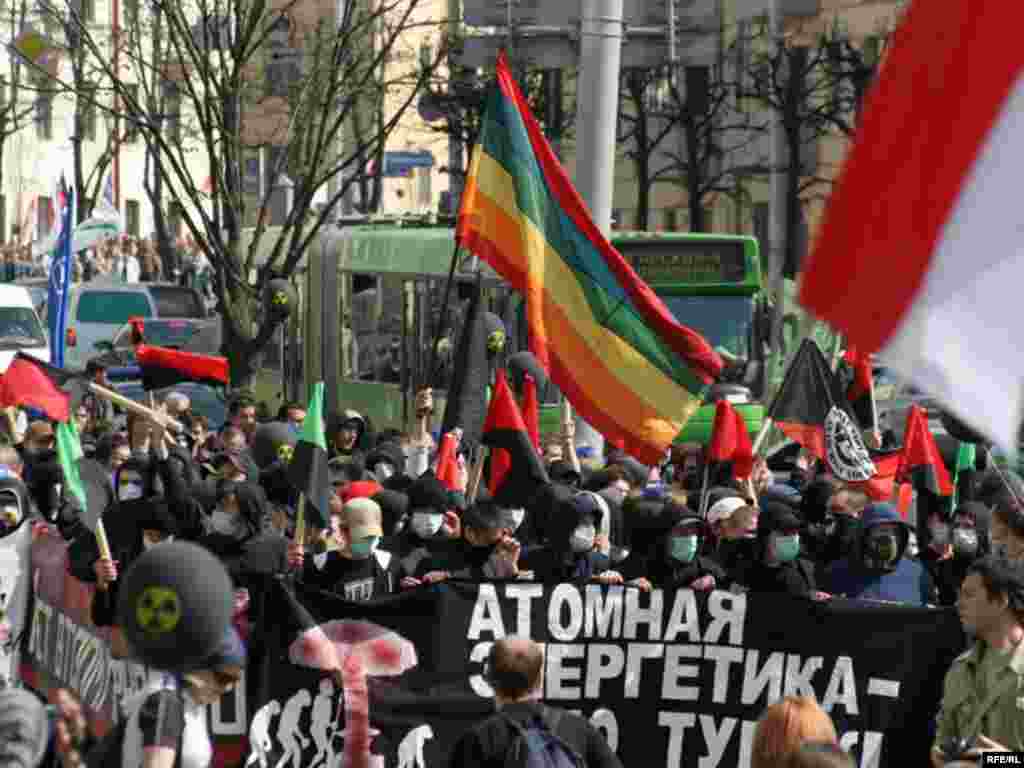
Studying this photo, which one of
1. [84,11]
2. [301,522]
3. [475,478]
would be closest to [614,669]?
[301,522]

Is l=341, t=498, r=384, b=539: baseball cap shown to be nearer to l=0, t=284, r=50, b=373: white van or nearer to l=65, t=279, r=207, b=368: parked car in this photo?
l=0, t=284, r=50, b=373: white van

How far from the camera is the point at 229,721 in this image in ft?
28.4

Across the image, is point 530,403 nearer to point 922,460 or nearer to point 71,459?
point 922,460

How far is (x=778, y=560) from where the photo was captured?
9.70m

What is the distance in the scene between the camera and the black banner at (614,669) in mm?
8602

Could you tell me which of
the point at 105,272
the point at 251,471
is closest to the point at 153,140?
the point at 251,471

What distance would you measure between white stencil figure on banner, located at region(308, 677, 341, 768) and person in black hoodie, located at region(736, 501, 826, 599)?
1.78m

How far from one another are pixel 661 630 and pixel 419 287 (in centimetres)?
1336

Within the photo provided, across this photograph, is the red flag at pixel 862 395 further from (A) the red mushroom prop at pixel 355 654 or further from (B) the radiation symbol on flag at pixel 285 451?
(A) the red mushroom prop at pixel 355 654

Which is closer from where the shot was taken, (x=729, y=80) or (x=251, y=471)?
(x=251, y=471)

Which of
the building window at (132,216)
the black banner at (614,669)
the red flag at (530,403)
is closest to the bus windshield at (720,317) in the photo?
the red flag at (530,403)

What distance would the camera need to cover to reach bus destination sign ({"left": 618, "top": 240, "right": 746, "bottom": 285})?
2014 centimetres

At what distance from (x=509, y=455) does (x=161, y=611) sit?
5.73m

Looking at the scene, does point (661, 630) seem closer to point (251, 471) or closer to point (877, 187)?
point (251, 471)
